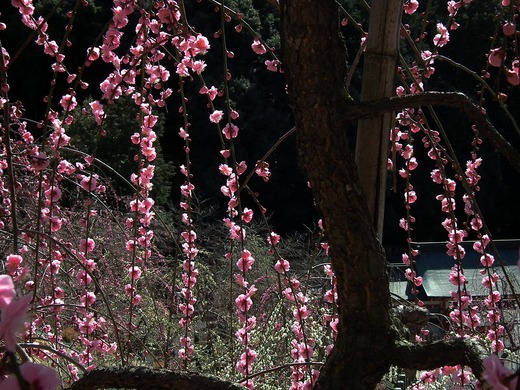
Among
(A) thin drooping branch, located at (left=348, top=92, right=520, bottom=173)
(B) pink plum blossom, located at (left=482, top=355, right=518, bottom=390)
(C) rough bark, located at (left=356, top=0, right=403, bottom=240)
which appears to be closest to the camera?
(B) pink plum blossom, located at (left=482, top=355, right=518, bottom=390)

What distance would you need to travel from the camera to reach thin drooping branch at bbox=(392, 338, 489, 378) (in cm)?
93

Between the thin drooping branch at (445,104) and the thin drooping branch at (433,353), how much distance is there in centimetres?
23

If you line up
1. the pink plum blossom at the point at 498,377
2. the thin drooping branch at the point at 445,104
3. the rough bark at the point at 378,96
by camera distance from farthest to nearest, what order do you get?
the rough bark at the point at 378,96
the thin drooping branch at the point at 445,104
the pink plum blossom at the point at 498,377

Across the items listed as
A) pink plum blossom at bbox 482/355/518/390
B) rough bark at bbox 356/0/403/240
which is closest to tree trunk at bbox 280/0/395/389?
rough bark at bbox 356/0/403/240

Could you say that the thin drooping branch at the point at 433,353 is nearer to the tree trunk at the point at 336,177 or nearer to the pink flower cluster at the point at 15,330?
the tree trunk at the point at 336,177

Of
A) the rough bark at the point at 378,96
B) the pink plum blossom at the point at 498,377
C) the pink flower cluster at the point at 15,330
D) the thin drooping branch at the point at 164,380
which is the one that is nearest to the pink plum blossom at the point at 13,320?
the pink flower cluster at the point at 15,330

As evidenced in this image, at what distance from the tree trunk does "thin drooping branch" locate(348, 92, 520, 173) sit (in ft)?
0.09

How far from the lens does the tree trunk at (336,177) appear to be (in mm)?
988

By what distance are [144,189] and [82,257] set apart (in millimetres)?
329

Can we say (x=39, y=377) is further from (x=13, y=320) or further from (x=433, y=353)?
(x=433, y=353)

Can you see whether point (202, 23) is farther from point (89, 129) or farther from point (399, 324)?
point (399, 324)

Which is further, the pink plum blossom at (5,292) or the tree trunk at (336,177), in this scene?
the tree trunk at (336,177)

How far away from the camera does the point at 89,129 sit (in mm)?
8445

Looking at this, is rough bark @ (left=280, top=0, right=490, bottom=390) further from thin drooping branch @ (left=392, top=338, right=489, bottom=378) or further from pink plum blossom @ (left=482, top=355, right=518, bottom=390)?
pink plum blossom @ (left=482, top=355, right=518, bottom=390)
